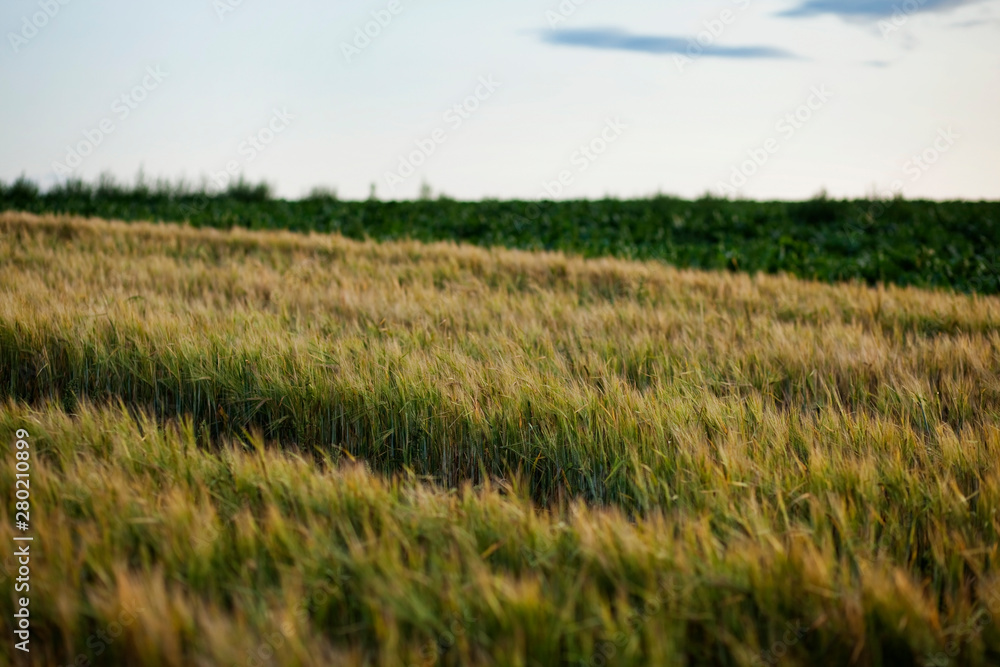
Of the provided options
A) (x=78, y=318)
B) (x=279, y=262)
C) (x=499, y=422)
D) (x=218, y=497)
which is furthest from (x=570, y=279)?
(x=218, y=497)

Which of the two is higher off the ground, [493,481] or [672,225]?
[672,225]

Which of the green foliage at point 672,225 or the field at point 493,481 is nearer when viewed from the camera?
the field at point 493,481

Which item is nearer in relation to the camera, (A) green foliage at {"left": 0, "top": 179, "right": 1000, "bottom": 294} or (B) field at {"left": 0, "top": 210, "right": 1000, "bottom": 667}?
(B) field at {"left": 0, "top": 210, "right": 1000, "bottom": 667}

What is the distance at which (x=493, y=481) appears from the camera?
254cm

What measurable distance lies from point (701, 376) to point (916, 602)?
6.07 ft

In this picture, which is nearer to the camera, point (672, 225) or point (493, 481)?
point (493, 481)

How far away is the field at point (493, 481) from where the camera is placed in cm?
138

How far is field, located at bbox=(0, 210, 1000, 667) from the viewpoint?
4.52 feet

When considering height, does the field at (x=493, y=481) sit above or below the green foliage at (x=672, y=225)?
below

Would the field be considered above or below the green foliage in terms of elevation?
below

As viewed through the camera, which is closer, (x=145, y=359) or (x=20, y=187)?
(x=145, y=359)

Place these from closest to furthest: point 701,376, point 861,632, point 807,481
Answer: point 861,632 < point 807,481 < point 701,376

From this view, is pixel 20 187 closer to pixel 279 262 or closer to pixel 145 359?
pixel 279 262

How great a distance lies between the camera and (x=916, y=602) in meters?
1.40
